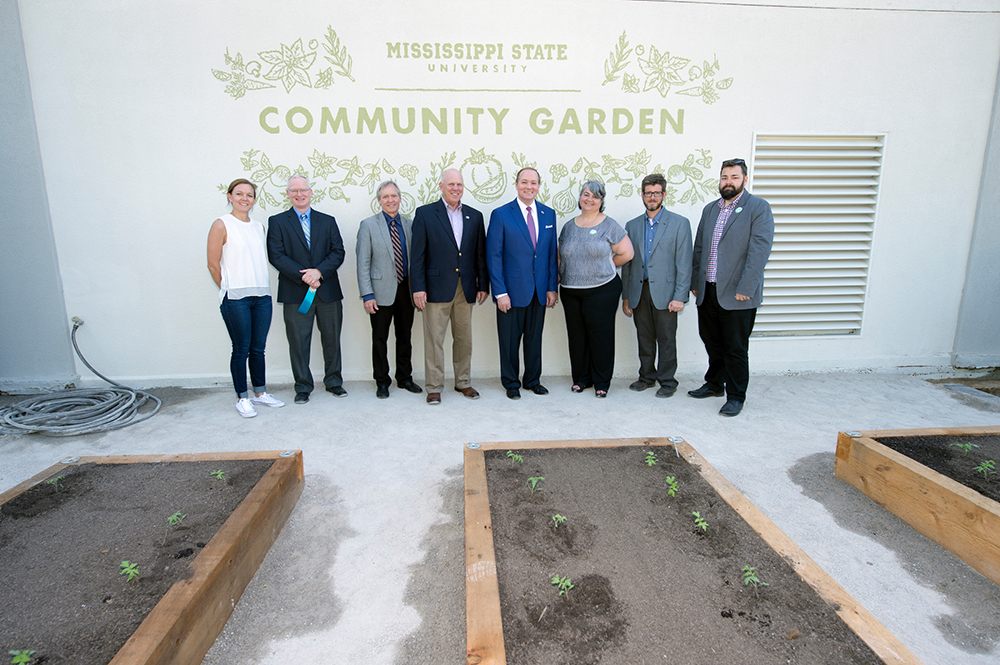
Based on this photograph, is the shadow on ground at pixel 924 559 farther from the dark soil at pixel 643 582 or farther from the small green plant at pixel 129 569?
the small green plant at pixel 129 569

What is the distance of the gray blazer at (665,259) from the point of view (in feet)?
13.2

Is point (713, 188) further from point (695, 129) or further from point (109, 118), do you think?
point (109, 118)

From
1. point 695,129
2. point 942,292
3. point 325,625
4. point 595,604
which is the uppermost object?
point 695,129

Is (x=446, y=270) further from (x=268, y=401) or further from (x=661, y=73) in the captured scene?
(x=661, y=73)

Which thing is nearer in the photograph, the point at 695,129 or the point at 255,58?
the point at 255,58

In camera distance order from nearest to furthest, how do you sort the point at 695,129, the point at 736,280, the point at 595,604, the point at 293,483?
the point at 595,604 < the point at 293,483 < the point at 736,280 < the point at 695,129

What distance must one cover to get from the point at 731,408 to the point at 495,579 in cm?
Result: 264

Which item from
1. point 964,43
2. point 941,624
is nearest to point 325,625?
point 941,624

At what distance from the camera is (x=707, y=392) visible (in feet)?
13.7

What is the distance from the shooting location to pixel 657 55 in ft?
14.3

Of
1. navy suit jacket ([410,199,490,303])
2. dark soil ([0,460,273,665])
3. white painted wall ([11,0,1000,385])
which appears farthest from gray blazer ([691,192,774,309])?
dark soil ([0,460,273,665])

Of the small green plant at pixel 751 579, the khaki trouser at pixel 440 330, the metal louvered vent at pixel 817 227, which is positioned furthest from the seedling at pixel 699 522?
the metal louvered vent at pixel 817 227

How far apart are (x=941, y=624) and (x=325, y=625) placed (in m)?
2.10

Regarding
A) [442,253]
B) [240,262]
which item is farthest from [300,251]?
[442,253]
